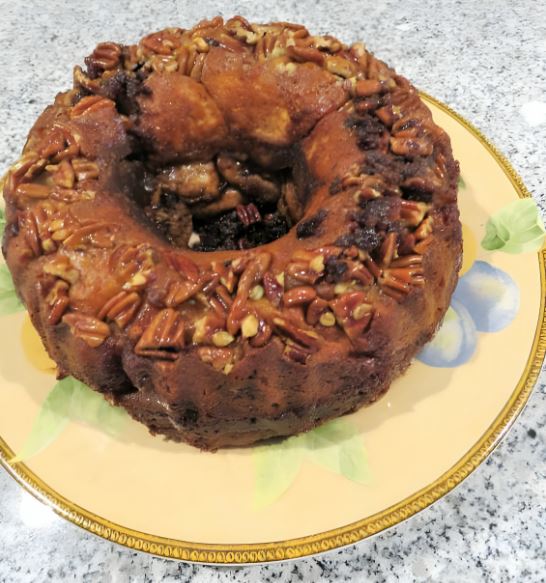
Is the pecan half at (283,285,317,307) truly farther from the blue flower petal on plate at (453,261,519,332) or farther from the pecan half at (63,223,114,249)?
the blue flower petal on plate at (453,261,519,332)

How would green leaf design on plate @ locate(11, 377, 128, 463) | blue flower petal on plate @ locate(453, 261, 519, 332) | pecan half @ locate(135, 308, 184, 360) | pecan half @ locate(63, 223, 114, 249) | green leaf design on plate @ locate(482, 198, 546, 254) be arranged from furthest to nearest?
1. green leaf design on plate @ locate(482, 198, 546, 254)
2. blue flower petal on plate @ locate(453, 261, 519, 332)
3. green leaf design on plate @ locate(11, 377, 128, 463)
4. pecan half @ locate(63, 223, 114, 249)
5. pecan half @ locate(135, 308, 184, 360)

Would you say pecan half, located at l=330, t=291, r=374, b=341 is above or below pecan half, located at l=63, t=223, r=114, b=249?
below

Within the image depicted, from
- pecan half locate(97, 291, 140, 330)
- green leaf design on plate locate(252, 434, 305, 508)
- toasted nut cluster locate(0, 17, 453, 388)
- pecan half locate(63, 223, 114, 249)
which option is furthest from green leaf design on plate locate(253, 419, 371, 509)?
pecan half locate(63, 223, 114, 249)

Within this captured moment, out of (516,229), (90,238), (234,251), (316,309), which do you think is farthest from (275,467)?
(516,229)

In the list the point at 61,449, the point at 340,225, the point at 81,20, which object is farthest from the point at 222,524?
the point at 81,20

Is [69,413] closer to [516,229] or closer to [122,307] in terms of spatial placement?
[122,307]

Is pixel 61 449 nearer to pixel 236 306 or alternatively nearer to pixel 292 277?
pixel 236 306
